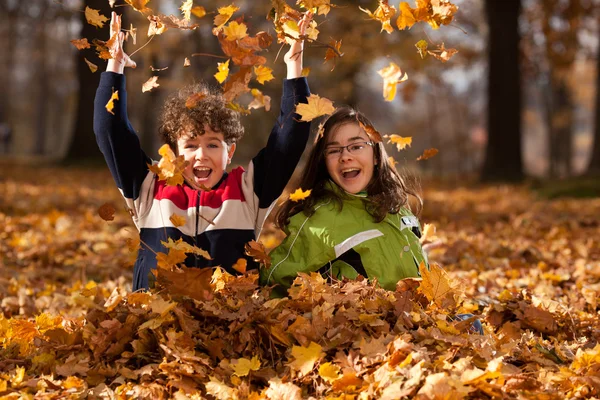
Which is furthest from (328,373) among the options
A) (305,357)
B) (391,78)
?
(391,78)

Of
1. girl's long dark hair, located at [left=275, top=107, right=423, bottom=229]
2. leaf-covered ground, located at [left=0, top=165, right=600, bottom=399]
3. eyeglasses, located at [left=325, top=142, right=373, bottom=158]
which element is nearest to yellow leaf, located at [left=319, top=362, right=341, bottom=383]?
leaf-covered ground, located at [left=0, top=165, right=600, bottom=399]

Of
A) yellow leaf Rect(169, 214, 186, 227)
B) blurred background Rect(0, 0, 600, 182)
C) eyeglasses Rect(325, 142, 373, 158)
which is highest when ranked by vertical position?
blurred background Rect(0, 0, 600, 182)

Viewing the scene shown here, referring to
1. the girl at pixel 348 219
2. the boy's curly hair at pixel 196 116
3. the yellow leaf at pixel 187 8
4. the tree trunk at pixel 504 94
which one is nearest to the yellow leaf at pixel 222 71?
the yellow leaf at pixel 187 8

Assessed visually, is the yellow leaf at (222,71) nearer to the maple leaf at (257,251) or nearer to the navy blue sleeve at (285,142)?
the navy blue sleeve at (285,142)

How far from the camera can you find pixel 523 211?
7285 millimetres

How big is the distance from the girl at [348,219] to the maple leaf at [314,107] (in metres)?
0.51

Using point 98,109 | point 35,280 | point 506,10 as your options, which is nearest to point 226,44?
point 98,109

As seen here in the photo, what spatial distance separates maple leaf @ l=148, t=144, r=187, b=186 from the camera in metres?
2.26

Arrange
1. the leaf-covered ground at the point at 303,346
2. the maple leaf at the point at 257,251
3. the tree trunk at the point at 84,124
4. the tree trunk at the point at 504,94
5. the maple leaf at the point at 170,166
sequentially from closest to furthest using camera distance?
the leaf-covered ground at the point at 303,346 → the maple leaf at the point at 170,166 → the maple leaf at the point at 257,251 → the tree trunk at the point at 504,94 → the tree trunk at the point at 84,124

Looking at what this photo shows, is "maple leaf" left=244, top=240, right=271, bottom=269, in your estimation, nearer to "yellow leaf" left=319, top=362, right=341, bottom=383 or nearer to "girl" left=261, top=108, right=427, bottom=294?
"girl" left=261, top=108, right=427, bottom=294

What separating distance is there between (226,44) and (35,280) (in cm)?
264

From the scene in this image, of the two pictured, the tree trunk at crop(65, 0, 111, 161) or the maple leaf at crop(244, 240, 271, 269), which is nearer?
the maple leaf at crop(244, 240, 271, 269)

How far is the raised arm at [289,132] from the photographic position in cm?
263

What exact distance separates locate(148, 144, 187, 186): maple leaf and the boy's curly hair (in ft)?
1.67
